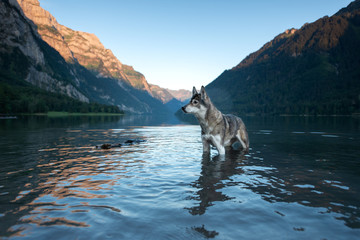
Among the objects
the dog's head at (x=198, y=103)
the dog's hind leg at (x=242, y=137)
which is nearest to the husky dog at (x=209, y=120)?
the dog's head at (x=198, y=103)

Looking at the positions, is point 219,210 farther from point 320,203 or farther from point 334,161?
point 334,161

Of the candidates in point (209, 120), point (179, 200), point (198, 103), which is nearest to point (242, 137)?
point (209, 120)

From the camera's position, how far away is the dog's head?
481 inches

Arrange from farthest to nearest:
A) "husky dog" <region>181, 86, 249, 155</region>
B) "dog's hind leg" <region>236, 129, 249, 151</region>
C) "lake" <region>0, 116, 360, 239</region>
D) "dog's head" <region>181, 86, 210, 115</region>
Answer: "dog's hind leg" <region>236, 129, 249, 151</region> < "husky dog" <region>181, 86, 249, 155</region> < "dog's head" <region>181, 86, 210, 115</region> < "lake" <region>0, 116, 360, 239</region>

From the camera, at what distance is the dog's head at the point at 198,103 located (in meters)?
12.2

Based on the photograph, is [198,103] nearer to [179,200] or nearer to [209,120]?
[209,120]

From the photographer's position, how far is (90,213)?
5586 mm

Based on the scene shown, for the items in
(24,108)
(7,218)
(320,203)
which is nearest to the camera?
(7,218)

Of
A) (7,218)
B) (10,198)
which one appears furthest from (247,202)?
(10,198)

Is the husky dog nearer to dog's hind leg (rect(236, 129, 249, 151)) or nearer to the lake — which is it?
dog's hind leg (rect(236, 129, 249, 151))

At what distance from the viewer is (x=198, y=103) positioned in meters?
12.4

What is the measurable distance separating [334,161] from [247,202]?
8.77m

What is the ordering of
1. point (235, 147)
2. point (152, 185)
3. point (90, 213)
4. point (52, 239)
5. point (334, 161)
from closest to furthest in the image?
point (52, 239) < point (90, 213) < point (152, 185) < point (334, 161) < point (235, 147)

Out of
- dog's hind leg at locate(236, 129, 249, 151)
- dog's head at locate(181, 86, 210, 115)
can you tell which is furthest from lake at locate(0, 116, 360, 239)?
dog's hind leg at locate(236, 129, 249, 151)
